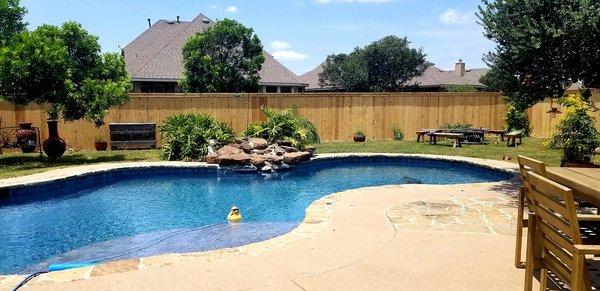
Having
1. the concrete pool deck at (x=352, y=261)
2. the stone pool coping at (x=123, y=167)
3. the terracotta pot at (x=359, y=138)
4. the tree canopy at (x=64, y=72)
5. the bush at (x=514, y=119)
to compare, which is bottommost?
the concrete pool deck at (x=352, y=261)

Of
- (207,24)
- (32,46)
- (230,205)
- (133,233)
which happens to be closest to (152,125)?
(32,46)

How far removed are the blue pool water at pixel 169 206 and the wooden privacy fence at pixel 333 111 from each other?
4.53 metres

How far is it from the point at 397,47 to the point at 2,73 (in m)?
31.4

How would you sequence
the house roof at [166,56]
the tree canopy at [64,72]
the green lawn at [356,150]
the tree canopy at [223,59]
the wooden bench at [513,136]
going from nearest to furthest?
the tree canopy at [64,72]
the green lawn at [356,150]
the wooden bench at [513,136]
the tree canopy at [223,59]
the house roof at [166,56]

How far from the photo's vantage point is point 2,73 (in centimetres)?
1106

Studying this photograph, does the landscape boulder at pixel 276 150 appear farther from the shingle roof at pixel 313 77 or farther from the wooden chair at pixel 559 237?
the shingle roof at pixel 313 77

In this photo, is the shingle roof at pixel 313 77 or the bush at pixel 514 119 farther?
the shingle roof at pixel 313 77

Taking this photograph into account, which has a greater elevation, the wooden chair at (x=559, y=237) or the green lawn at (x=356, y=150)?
the wooden chair at (x=559, y=237)

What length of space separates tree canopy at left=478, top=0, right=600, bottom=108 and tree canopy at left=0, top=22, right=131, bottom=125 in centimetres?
952

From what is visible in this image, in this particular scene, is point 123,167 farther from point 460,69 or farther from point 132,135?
point 460,69

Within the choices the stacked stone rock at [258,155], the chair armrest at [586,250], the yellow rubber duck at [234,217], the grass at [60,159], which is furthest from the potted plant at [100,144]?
the chair armrest at [586,250]

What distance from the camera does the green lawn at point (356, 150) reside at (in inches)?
471

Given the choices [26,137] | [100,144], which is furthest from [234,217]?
[26,137]

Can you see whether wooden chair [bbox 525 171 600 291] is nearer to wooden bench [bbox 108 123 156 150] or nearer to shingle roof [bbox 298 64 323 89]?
wooden bench [bbox 108 123 156 150]
